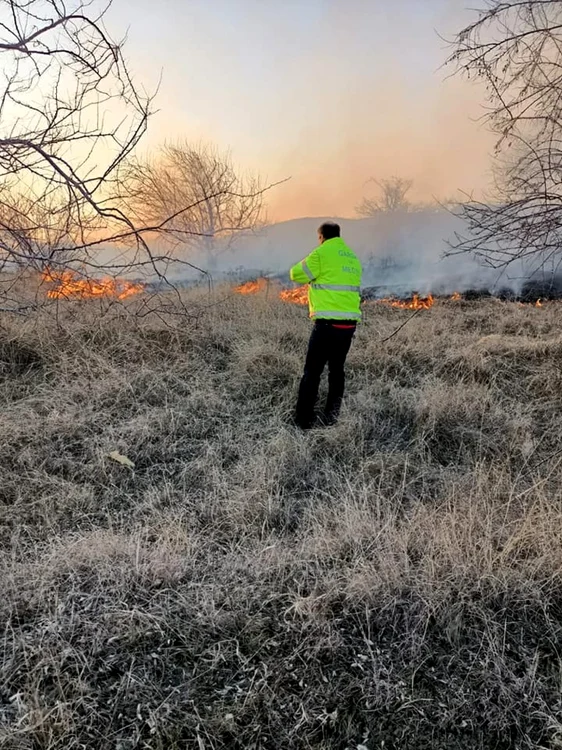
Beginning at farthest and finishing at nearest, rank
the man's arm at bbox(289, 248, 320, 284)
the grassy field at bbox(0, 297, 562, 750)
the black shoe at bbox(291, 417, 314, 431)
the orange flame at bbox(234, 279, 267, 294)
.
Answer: the orange flame at bbox(234, 279, 267, 294), the black shoe at bbox(291, 417, 314, 431), the man's arm at bbox(289, 248, 320, 284), the grassy field at bbox(0, 297, 562, 750)

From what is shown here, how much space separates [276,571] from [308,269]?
8.67 feet

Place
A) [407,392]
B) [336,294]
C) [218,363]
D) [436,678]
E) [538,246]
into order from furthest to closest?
→ [218,363]
[407,392]
[336,294]
[538,246]
[436,678]

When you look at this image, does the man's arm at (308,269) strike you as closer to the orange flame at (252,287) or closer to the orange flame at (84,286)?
the orange flame at (84,286)

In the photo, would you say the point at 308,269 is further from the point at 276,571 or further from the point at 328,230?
the point at 276,571

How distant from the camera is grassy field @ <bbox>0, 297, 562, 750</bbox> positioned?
1.49 m

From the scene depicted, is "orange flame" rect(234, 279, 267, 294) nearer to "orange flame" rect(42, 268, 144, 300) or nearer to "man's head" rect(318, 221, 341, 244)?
"orange flame" rect(42, 268, 144, 300)

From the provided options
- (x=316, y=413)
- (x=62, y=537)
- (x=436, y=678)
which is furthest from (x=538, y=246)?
(x=62, y=537)

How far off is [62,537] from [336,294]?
2.92 m

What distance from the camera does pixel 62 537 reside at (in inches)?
103

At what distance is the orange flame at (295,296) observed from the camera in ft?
33.1

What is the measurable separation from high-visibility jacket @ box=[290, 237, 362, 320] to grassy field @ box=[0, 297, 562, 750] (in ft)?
3.70

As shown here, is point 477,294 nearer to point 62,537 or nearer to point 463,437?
point 463,437

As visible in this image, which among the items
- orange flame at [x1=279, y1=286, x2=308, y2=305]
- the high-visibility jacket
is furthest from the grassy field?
orange flame at [x1=279, y1=286, x2=308, y2=305]

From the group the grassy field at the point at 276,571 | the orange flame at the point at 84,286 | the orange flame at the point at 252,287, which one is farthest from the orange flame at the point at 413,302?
the orange flame at the point at 84,286
